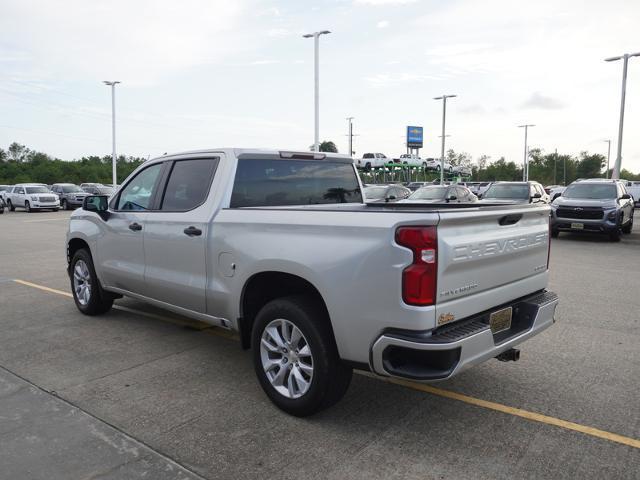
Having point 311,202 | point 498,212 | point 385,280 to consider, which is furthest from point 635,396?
point 311,202

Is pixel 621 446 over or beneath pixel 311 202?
beneath

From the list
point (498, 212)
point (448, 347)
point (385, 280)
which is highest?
point (498, 212)

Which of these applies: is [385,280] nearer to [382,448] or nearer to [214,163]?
[382,448]

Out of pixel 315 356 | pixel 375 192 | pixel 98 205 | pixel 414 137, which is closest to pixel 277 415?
pixel 315 356

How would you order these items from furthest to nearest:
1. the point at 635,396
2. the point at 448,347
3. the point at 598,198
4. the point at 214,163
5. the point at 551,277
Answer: the point at 598,198
the point at 551,277
the point at 214,163
the point at 635,396
the point at 448,347

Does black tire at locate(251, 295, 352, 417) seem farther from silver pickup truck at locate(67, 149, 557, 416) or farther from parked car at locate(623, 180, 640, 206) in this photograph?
parked car at locate(623, 180, 640, 206)

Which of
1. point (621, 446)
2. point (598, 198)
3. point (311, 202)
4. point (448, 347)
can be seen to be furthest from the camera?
point (598, 198)

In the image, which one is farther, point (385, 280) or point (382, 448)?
point (382, 448)

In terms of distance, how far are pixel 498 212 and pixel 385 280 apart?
0.97 metres

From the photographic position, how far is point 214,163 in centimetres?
456

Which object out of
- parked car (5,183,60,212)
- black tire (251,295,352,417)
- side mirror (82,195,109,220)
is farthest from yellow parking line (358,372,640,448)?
parked car (5,183,60,212)

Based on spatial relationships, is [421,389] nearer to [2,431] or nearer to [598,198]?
[2,431]

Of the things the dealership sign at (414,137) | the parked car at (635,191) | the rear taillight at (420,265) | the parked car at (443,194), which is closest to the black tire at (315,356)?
the rear taillight at (420,265)

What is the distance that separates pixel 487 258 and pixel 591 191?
1449 cm
